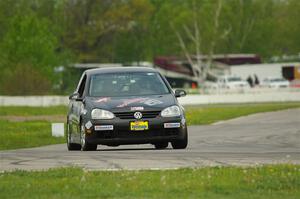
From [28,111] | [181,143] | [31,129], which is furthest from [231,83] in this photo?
[181,143]

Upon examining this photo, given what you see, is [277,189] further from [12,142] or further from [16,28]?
[16,28]

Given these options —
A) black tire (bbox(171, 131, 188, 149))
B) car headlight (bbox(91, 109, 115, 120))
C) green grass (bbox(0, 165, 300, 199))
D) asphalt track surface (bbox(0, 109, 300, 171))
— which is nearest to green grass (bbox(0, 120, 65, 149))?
asphalt track surface (bbox(0, 109, 300, 171))

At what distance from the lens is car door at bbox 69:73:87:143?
842 inches

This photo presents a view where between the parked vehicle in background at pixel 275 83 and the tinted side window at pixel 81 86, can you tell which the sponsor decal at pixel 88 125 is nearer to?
the tinted side window at pixel 81 86

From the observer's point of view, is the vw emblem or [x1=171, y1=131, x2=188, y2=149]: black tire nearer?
the vw emblem

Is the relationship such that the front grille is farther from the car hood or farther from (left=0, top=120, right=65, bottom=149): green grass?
(left=0, top=120, right=65, bottom=149): green grass

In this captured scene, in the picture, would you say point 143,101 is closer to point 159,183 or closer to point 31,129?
point 159,183

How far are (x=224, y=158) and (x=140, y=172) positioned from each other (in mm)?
3341

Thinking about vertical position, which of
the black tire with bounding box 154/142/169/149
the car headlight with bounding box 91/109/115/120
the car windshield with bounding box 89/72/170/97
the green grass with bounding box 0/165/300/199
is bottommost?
the black tire with bounding box 154/142/169/149

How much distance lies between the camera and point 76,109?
21828mm

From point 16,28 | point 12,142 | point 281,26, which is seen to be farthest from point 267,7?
point 12,142

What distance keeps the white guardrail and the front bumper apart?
45.5 m

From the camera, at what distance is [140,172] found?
47.5 ft

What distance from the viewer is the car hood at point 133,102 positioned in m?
20.3
